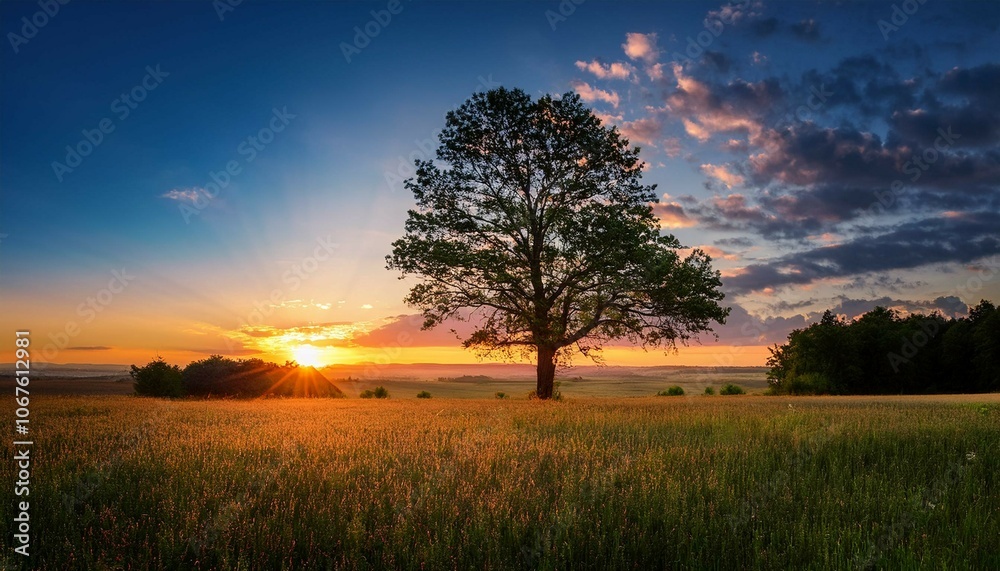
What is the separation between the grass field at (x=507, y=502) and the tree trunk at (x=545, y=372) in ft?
45.3

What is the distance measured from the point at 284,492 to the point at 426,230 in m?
17.8

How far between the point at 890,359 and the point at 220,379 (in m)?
63.1

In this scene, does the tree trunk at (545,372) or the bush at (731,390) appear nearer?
the tree trunk at (545,372)

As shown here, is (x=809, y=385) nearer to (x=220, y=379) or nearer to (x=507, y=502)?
(x=220, y=379)

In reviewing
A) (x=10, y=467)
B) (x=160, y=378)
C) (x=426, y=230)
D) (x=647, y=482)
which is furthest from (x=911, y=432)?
(x=160, y=378)

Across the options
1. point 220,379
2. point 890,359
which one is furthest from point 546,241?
point 890,359

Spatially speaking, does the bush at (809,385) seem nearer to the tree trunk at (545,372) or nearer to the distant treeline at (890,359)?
the distant treeline at (890,359)

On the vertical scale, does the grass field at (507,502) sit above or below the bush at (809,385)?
above

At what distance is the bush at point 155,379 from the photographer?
27.4m

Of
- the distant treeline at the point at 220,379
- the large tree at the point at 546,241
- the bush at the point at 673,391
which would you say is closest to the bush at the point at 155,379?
the distant treeline at the point at 220,379

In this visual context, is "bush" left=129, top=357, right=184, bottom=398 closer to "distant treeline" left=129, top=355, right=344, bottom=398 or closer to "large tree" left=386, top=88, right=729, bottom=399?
"distant treeline" left=129, top=355, right=344, bottom=398

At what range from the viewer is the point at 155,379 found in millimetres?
27453

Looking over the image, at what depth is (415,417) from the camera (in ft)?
50.6

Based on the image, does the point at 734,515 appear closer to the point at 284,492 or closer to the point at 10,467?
the point at 284,492
